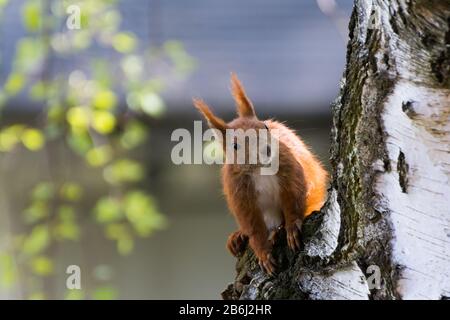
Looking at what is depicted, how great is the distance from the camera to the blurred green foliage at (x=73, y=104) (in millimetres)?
3027

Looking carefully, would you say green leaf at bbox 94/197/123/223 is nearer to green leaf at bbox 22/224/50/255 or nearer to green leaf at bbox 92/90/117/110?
green leaf at bbox 22/224/50/255

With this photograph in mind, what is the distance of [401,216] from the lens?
1429 millimetres

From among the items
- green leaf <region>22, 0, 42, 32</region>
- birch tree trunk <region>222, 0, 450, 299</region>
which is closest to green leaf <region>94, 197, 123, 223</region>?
green leaf <region>22, 0, 42, 32</region>

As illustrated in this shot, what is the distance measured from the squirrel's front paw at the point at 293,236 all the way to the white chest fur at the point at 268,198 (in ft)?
0.70

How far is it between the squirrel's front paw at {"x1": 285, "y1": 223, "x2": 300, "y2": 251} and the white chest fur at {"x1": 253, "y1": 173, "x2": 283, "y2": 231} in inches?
8.4

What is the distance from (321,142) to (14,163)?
4.59 feet

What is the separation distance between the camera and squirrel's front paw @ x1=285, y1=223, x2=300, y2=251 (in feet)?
5.45

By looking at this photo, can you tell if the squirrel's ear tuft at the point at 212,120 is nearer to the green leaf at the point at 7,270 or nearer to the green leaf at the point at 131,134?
the green leaf at the point at 131,134

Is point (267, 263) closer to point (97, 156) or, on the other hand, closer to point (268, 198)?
point (268, 198)

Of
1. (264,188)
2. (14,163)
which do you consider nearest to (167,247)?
(14,163)

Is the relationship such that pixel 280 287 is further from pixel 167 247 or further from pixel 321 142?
pixel 167 247

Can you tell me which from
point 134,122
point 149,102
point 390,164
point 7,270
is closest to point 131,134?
point 134,122

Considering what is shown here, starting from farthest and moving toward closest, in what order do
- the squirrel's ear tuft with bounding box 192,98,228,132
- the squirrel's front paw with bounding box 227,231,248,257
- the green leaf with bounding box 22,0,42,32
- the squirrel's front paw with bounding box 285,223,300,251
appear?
the green leaf with bounding box 22,0,42,32 < the squirrel's front paw with bounding box 227,231,248,257 < the squirrel's ear tuft with bounding box 192,98,228,132 < the squirrel's front paw with bounding box 285,223,300,251

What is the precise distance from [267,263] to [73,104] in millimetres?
1578
